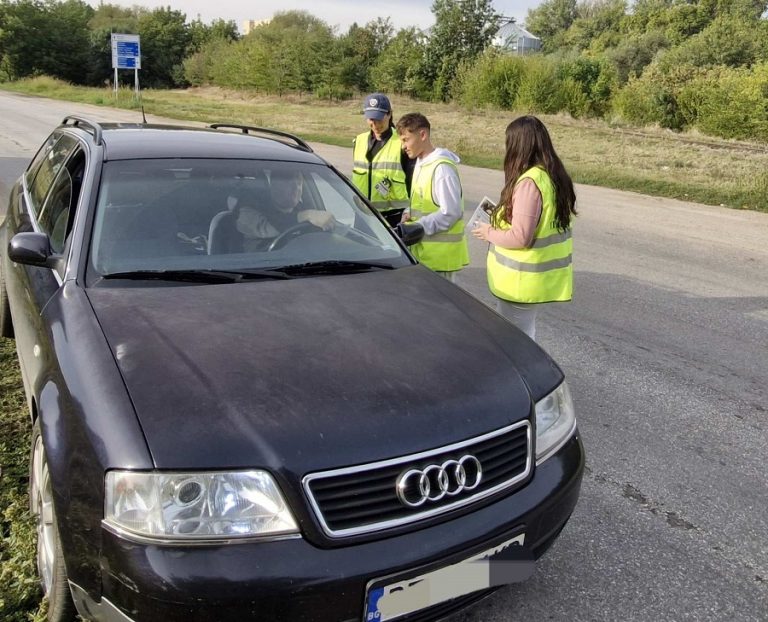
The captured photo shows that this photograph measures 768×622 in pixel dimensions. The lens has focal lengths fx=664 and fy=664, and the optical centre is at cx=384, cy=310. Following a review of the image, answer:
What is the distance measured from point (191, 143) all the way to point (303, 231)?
848 mm

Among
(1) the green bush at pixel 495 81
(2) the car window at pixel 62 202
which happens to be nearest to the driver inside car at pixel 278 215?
(2) the car window at pixel 62 202

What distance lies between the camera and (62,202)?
3285 mm

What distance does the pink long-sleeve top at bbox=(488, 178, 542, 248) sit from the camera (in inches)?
138

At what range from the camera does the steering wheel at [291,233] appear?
123 inches

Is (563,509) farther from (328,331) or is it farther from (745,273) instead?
(745,273)

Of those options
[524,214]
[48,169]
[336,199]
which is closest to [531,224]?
[524,214]

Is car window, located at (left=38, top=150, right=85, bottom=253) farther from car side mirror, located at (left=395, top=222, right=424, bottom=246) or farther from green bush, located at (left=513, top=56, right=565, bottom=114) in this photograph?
green bush, located at (left=513, top=56, right=565, bottom=114)

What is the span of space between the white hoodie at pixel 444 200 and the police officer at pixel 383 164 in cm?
88

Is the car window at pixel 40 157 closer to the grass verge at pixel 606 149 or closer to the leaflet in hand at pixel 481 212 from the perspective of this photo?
the leaflet in hand at pixel 481 212

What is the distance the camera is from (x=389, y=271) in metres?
3.10

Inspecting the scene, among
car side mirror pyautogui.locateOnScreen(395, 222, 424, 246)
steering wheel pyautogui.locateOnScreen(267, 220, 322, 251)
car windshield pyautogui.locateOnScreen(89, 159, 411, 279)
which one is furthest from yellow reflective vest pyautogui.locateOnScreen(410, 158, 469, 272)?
steering wheel pyautogui.locateOnScreen(267, 220, 322, 251)

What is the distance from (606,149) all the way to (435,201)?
1832 cm

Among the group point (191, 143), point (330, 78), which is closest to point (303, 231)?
point (191, 143)

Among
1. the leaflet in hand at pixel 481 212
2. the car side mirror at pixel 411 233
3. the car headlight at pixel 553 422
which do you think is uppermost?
the leaflet in hand at pixel 481 212
